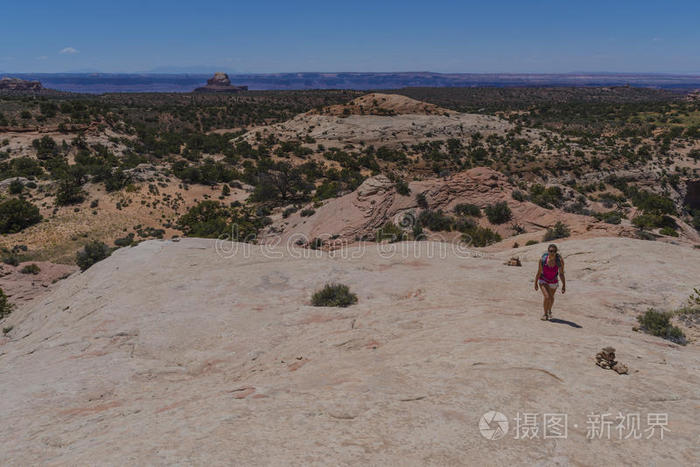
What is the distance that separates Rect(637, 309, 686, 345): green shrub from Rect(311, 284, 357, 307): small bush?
7.21 m

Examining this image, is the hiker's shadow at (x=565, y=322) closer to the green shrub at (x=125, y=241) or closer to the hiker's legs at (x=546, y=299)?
the hiker's legs at (x=546, y=299)

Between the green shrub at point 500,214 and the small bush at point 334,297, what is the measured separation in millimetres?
14605

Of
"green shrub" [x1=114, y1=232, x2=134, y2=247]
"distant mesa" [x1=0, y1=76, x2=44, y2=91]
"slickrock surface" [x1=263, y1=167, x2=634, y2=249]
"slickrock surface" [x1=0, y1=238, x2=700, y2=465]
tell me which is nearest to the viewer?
"slickrock surface" [x1=0, y1=238, x2=700, y2=465]

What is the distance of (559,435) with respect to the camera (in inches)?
181

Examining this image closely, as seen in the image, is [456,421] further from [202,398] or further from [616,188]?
[616,188]

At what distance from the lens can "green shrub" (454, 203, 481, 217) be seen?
2359 cm

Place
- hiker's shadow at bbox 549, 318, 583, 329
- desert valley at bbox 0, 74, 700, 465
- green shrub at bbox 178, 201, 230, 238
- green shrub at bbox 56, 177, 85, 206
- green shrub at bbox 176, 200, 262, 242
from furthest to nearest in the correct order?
1. green shrub at bbox 56, 177, 85, 206
2. green shrub at bbox 178, 201, 230, 238
3. green shrub at bbox 176, 200, 262, 242
4. hiker's shadow at bbox 549, 318, 583, 329
5. desert valley at bbox 0, 74, 700, 465

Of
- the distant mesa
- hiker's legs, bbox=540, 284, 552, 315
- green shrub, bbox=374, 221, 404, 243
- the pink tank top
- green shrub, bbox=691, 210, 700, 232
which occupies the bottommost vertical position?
green shrub, bbox=691, 210, 700, 232

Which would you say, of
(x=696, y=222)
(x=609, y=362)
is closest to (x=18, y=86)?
(x=609, y=362)

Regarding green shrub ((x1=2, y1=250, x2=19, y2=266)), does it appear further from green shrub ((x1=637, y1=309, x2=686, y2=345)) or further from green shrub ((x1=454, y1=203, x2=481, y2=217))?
green shrub ((x1=637, y1=309, x2=686, y2=345))

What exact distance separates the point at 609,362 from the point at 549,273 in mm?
3019

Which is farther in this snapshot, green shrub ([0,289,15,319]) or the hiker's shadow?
green shrub ([0,289,15,319])

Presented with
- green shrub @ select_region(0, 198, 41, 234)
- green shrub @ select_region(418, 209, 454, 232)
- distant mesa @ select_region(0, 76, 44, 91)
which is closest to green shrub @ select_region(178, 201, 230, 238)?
green shrub @ select_region(0, 198, 41, 234)

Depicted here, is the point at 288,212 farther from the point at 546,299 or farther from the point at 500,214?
the point at 546,299
